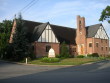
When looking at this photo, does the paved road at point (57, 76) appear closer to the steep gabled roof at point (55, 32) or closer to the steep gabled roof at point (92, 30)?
the steep gabled roof at point (55, 32)

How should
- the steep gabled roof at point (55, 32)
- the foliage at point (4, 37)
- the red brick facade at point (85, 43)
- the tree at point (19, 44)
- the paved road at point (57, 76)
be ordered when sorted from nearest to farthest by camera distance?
the paved road at point (57, 76), the tree at point (19, 44), the steep gabled roof at point (55, 32), the foliage at point (4, 37), the red brick facade at point (85, 43)

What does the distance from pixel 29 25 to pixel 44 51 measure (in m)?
8.36

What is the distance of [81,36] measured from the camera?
158 ft

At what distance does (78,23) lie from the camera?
4806 centimetres

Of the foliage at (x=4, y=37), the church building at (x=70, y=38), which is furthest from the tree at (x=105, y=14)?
the foliage at (x=4, y=37)

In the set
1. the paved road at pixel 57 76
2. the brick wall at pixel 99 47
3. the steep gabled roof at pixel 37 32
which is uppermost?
the steep gabled roof at pixel 37 32

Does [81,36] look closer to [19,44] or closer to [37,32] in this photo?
[37,32]

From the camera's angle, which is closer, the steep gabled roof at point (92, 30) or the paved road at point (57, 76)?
the paved road at point (57, 76)

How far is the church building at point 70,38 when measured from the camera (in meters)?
40.3

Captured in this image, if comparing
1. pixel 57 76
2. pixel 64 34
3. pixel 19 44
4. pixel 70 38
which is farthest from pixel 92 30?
pixel 57 76

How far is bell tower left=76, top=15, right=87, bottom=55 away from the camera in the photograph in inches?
1860

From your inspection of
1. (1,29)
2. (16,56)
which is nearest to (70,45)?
(16,56)

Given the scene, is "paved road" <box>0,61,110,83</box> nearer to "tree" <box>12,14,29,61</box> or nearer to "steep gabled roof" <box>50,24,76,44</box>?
"tree" <box>12,14,29,61</box>

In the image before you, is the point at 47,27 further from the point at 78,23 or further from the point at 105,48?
the point at 105,48
